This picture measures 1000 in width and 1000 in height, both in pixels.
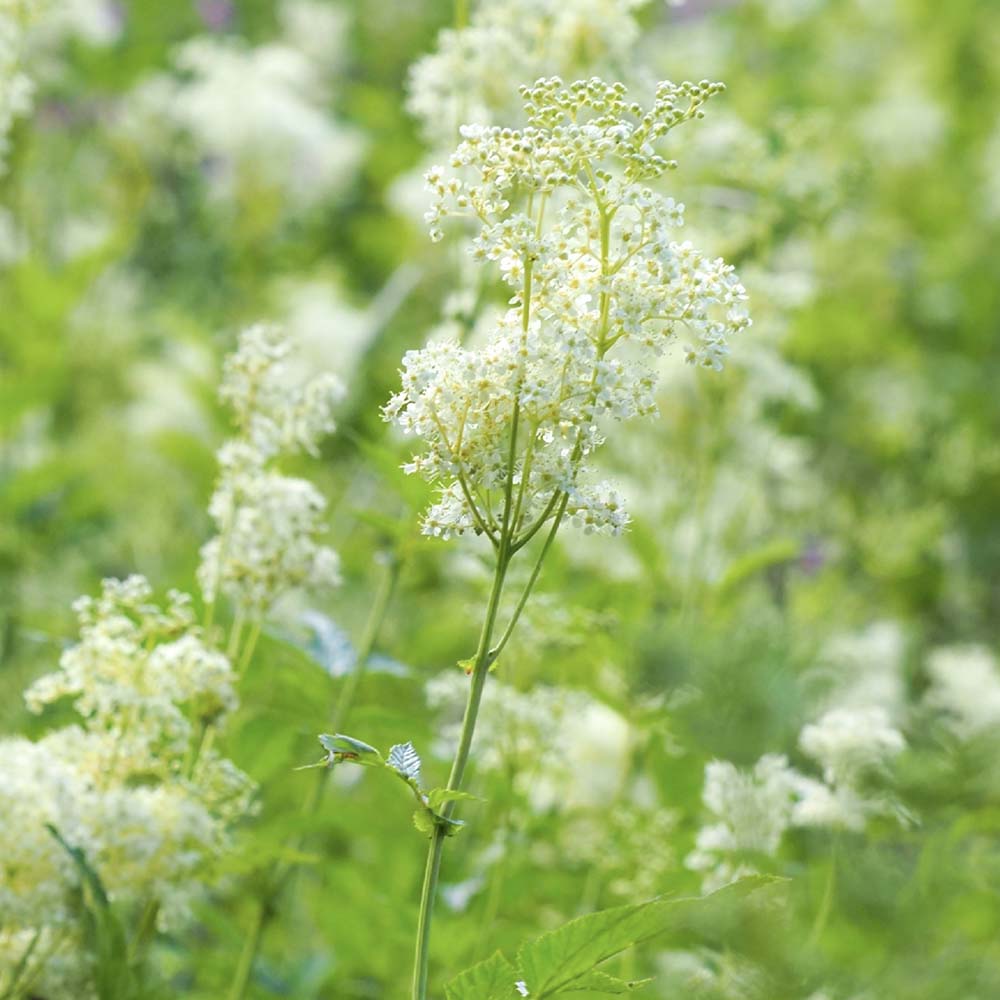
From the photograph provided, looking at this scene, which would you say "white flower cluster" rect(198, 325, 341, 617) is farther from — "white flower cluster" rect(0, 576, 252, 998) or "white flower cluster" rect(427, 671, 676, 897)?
"white flower cluster" rect(427, 671, 676, 897)

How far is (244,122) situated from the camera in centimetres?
443

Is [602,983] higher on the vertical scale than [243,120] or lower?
lower

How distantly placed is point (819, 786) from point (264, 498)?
28.8 inches

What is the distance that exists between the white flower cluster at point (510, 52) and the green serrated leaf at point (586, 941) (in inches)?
59.3

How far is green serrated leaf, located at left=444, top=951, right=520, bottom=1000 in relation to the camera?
122 cm

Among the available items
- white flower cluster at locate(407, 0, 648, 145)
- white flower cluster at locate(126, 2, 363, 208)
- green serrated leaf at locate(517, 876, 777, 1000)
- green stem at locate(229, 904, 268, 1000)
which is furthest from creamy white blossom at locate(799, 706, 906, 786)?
white flower cluster at locate(126, 2, 363, 208)

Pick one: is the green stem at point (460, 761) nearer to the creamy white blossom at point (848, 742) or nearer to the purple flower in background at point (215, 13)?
the creamy white blossom at point (848, 742)

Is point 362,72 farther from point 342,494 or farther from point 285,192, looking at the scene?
point 342,494

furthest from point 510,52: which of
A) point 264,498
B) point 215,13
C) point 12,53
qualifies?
point 215,13

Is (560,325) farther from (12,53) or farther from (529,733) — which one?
(12,53)

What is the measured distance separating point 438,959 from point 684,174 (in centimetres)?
183

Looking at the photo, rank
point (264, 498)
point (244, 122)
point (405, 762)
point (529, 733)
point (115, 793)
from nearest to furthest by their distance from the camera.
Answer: point (405, 762)
point (115, 793)
point (264, 498)
point (529, 733)
point (244, 122)

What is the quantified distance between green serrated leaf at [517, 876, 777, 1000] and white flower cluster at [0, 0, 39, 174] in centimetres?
160

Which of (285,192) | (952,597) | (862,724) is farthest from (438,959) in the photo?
(285,192)
